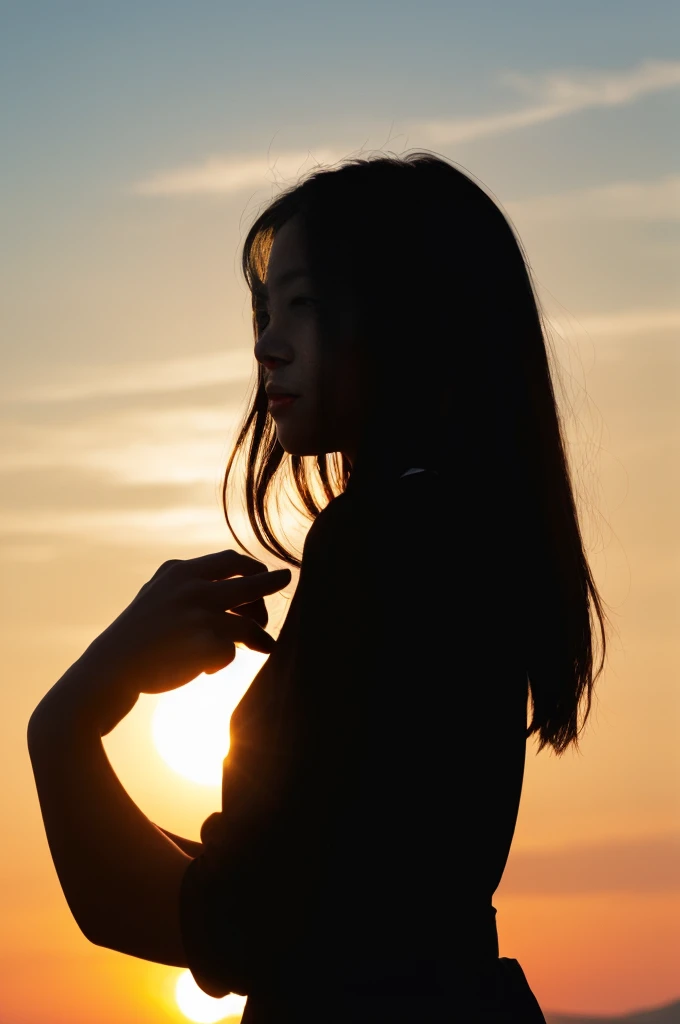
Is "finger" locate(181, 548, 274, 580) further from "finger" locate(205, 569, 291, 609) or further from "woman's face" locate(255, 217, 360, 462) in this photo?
"woman's face" locate(255, 217, 360, 462)

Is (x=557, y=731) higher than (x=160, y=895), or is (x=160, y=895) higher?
(x=557, y=731)

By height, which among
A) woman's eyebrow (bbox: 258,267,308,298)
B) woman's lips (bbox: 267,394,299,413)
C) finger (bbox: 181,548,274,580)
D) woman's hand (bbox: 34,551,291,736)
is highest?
woman's eyebrow (bbox: 258,267,308,298)

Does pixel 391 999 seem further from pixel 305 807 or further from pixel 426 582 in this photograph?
pixel 426 582

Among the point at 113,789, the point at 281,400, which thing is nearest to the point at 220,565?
the point at 281,400

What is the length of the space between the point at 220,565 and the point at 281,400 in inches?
14.7

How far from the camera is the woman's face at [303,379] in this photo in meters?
2.52

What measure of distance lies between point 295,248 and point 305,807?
1234 millimetres

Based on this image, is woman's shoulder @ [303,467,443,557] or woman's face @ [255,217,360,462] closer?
woman's shoulder @ [303,467,443,557]

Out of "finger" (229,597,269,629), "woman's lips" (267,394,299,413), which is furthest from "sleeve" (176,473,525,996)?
"woman's lips" (267,394,299,413)

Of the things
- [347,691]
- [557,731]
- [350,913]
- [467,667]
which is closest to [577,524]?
[557,731]

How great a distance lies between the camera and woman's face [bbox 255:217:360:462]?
252 centimetres

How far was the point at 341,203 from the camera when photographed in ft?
8.93

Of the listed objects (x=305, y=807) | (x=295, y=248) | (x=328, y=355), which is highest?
(x=295, y=248)

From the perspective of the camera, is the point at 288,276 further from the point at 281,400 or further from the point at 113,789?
the point at 113,789
